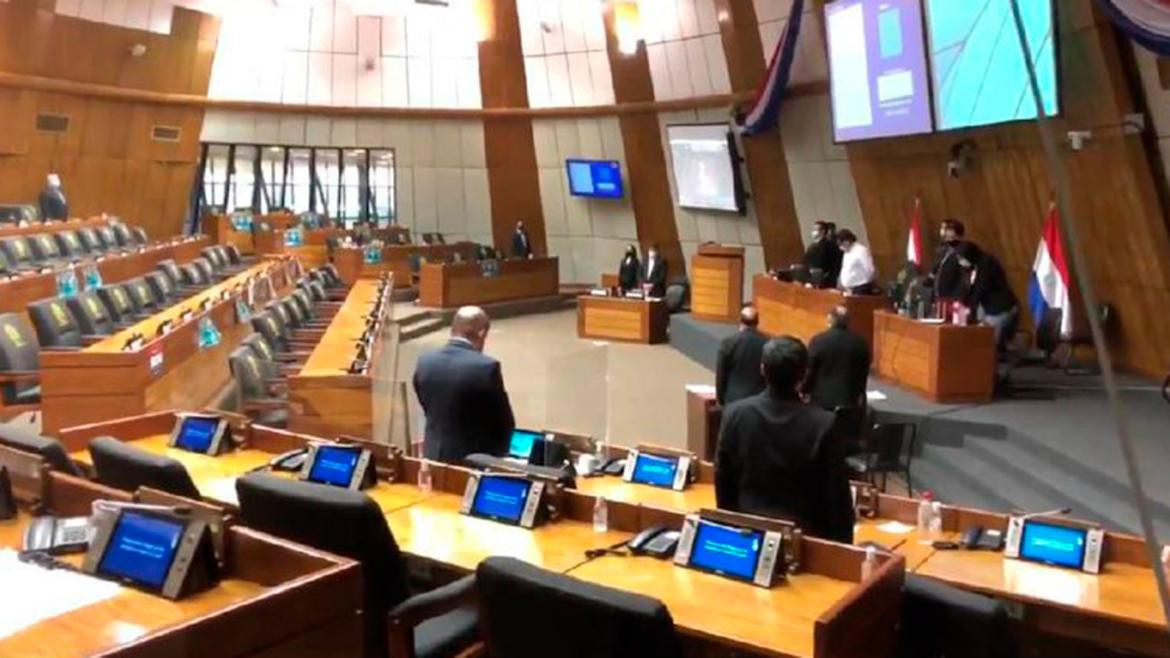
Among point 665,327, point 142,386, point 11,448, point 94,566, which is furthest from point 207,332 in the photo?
point 665,327

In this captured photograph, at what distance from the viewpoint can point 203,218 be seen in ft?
53.6

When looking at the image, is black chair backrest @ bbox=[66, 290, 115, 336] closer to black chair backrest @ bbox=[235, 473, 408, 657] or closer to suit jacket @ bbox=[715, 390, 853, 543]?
black chair backrest @ bbox=[235, 473, 408, 657]

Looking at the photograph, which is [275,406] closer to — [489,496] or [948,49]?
[489,496]

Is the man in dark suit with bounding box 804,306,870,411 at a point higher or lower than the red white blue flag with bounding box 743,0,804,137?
lower

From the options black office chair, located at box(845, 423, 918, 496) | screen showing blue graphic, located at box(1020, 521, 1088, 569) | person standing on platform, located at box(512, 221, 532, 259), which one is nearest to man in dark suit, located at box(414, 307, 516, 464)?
screen showing blue graphic, located at box(1020, 521, 1088, 569)

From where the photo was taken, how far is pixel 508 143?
17031mm

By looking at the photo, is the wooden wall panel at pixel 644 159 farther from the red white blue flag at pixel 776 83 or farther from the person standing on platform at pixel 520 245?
the red white blue flag at pixel 776 83

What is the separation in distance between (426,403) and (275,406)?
1.59 meters

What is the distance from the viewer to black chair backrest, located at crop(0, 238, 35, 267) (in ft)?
29.3

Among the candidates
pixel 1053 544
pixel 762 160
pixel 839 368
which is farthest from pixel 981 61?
pixel 1053 544

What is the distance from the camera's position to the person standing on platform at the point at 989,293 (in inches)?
313

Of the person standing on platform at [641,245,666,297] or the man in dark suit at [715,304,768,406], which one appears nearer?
the man in dark suit at [715,304,768,406]

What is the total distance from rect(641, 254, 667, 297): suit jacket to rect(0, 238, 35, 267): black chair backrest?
7161 mm

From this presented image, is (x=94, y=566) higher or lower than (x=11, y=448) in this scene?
lower
